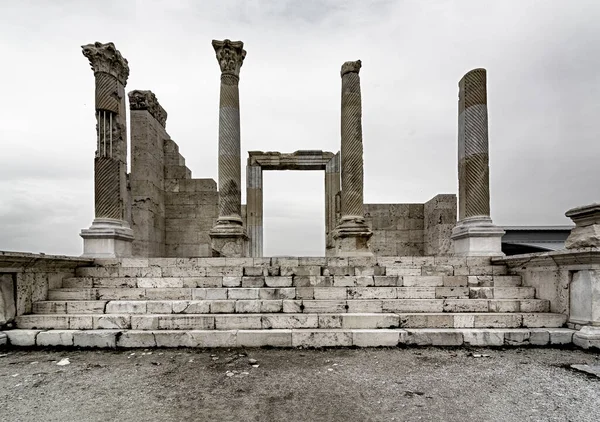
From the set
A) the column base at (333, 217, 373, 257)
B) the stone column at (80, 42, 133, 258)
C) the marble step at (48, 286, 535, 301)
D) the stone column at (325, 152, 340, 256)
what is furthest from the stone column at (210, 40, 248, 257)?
the stone column at (325, 152, 340, 256)

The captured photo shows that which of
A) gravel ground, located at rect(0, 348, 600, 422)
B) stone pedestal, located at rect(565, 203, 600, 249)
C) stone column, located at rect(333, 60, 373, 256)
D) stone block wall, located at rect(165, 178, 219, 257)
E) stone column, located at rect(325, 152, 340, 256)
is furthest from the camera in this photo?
stone column, located at rect(325, 152, 340, 256)

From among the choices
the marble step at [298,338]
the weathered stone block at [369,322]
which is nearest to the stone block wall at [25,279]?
the marble step at [298,338]

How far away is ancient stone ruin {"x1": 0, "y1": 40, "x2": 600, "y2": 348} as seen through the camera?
4.57 m

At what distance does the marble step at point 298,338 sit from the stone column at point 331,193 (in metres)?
8.57

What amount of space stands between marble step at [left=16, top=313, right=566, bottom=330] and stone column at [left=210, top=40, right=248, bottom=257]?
13.6ft

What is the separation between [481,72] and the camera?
26.8 feet

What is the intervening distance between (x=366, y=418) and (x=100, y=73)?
9612 mm

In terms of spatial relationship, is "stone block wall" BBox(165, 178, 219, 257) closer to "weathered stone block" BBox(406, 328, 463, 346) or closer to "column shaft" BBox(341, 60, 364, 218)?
"column shaft" BBox(341, 60, 364, 218)

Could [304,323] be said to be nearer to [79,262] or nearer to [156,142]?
[79,262]

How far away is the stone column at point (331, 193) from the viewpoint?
13.2m

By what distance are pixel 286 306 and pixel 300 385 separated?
2002mm

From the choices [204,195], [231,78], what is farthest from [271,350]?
[204,195]

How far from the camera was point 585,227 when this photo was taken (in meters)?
4.81

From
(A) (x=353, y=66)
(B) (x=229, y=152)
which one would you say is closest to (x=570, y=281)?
(A) (x=353, y=66)
